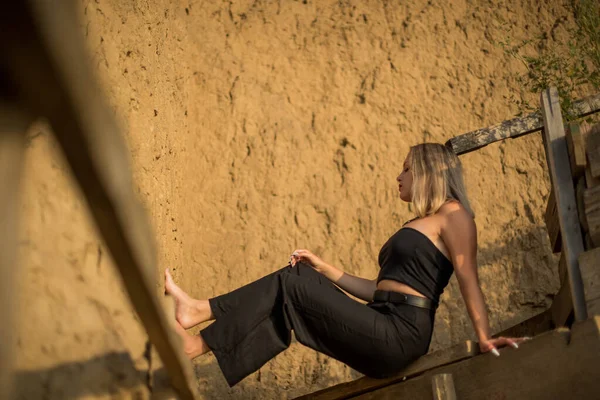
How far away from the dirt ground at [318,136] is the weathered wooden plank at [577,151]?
178 centimetres

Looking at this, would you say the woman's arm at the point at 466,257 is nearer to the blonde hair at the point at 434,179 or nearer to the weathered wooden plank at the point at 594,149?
the blonde hair at the point at 434,179

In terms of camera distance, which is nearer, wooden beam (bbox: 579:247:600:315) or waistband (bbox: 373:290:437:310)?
wooden beam (bbox: 579:247:600:315)

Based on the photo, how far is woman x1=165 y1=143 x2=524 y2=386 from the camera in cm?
255

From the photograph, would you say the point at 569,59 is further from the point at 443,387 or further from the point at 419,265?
the point at 443,387

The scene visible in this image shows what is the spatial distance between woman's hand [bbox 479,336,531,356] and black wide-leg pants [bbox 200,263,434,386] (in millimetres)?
261

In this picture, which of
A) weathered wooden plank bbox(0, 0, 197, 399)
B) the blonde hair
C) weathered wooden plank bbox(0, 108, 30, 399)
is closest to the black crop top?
the blonde hair

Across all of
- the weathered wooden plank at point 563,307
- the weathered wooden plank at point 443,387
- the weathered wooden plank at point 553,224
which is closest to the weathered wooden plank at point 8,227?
the weathered wooden plank at point 443,387

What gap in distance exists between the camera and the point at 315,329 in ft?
8.55

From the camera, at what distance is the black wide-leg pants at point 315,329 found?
2.54 metres

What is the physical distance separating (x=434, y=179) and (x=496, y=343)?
0.71 m

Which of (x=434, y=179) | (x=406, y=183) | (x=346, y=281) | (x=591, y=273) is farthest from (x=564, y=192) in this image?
(x=346, y=281)

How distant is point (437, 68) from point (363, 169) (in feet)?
2.88

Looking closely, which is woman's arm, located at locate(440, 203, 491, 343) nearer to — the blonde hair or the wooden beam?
the blonde hair

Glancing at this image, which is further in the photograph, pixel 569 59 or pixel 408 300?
pixel 569 59
